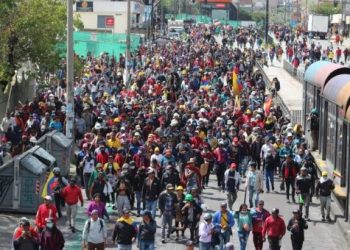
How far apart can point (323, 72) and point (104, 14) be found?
224 ft

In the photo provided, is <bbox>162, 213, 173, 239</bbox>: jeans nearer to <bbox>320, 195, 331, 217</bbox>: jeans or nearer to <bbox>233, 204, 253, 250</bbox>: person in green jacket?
<bbox>233, 204, 253, 250</bbox>: person in green jacket

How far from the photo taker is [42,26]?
115 ft

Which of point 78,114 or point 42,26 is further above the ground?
point 42,26

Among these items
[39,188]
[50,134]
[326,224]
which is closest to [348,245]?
[326,224]

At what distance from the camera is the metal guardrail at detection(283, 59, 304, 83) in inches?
2245

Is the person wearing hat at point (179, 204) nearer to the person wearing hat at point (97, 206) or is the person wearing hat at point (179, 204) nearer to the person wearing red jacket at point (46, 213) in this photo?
the person wearing hat at point (97, 206)

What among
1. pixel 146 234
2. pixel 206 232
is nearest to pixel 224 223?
pixel 206 232

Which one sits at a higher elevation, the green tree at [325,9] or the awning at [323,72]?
the green tree at [325,9]

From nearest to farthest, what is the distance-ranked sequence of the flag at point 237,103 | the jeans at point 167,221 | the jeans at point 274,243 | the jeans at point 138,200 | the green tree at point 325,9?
the jeans at point 274,243 < the jeans at point 167,221 < the jeans at point 138,200 < the flag at point 237,103 < the green tree at point 325,9

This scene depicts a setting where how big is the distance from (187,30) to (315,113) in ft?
252

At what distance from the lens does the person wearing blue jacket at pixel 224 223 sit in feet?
60.7

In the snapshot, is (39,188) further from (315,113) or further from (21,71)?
(21,71)

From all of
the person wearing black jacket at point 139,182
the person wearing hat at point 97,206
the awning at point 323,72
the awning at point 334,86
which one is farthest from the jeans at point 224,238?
the awning at point 323,72

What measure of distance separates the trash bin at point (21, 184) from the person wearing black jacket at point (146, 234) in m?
4.93
